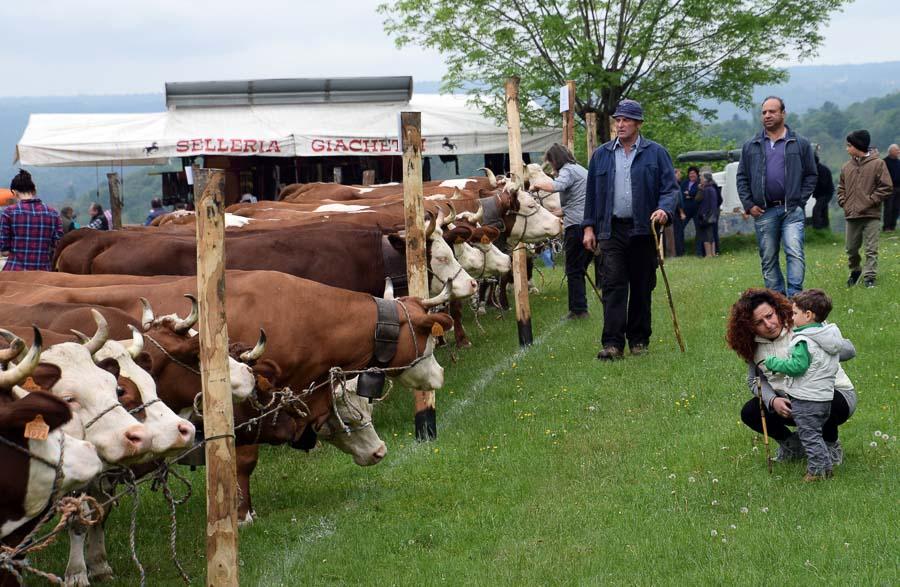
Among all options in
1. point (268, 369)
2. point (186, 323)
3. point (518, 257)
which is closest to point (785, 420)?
point (268, 369)

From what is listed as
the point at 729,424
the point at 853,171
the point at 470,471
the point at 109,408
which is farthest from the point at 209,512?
the point at 853,171

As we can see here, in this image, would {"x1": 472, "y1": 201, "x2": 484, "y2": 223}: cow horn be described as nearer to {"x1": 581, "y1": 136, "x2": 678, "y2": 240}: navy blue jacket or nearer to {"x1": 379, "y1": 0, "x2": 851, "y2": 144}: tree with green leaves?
{"x1": 581, "y1": 136, "x2": 678, "y2": 240}: navy blue jacket

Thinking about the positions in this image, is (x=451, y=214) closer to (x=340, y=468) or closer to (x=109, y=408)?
(x=340, y=468)

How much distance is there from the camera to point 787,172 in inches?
424

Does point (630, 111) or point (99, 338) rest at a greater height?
point (630, 111)

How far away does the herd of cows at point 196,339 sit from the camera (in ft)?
16.7

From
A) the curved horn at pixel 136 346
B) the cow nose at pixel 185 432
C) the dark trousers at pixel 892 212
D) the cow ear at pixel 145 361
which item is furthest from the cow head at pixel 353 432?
the dark trousers at pixel 892 212

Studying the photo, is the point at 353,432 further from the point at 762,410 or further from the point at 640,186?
the point at 640,186

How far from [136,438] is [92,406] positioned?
259 millimetres

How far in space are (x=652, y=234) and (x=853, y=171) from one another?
5.32 meters

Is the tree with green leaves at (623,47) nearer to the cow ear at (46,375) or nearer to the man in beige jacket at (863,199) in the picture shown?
the man in beige jacket at (863,199)

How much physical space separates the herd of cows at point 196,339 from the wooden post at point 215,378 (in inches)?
6.9

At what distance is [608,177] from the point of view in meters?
10.9

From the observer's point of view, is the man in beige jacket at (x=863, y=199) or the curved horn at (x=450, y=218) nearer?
the curved horn at (x=450, y=218)
